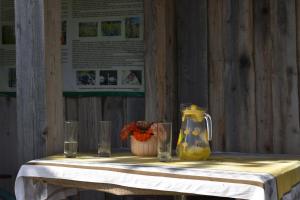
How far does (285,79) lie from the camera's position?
3.65 metres

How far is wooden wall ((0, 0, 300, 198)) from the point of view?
3641mm

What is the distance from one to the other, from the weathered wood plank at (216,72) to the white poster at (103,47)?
513mm

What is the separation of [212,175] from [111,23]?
1.89 m

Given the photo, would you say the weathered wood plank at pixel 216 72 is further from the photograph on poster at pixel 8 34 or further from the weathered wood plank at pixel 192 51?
the photograph on poster at pixel 8 34

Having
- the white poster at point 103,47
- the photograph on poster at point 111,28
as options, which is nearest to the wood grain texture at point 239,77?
the white poster at point 103,47

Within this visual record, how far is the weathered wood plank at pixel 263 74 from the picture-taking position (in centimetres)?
370

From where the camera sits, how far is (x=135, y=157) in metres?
3.32

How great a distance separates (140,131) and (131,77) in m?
0.89

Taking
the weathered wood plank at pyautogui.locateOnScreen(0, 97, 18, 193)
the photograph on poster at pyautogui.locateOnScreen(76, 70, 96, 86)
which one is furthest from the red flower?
the weathered wood plank at pyautogui.locateOnScreen(0, 97, 18, 193)

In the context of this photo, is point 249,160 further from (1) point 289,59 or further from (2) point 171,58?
(2) point 171,58

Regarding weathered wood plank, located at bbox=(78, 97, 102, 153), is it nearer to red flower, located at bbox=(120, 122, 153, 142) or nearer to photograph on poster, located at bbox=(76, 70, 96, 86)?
photograph on poster, located at bbox=(76, 70, 96, 86)

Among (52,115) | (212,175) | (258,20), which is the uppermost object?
(258,20)

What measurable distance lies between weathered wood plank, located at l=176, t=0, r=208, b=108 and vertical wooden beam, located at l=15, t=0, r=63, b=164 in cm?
101

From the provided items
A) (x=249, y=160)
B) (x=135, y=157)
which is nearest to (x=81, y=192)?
(x=135, y=157)
